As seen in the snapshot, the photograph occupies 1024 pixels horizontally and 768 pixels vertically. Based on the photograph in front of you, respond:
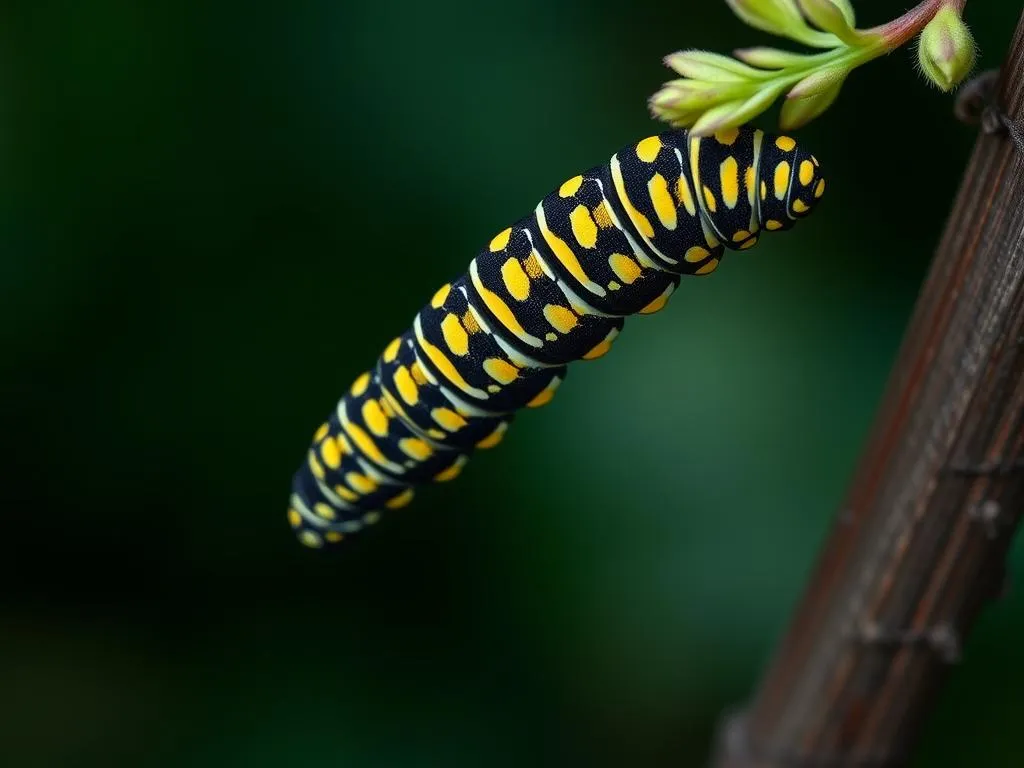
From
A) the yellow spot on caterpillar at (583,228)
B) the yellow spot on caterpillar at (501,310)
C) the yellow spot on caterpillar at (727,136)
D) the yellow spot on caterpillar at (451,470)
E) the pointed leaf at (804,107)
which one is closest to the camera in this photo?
the pointed leaf at (804,107)

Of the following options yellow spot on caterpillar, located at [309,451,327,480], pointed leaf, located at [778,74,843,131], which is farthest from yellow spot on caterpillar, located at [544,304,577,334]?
yellow spot on caterpillar, located at [309,451,327,480]

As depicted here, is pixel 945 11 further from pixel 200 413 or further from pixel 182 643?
A: pixel 182 643

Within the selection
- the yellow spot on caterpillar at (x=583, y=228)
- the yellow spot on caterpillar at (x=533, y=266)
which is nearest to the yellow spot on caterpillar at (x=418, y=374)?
the yellow spot on caterpillar at (x=533, y=266)

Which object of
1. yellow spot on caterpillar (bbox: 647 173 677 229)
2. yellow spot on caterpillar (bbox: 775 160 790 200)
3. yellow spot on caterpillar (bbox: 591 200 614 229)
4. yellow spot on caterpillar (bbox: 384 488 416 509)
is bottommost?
yellow spot on caterpillar (bbox: 384 488 416 509)

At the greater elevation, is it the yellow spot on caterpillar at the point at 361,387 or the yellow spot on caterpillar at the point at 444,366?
the yellow spot on caterpillar at the point at 361,387

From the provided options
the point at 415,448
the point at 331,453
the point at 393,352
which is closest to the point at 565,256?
the point at 393,352

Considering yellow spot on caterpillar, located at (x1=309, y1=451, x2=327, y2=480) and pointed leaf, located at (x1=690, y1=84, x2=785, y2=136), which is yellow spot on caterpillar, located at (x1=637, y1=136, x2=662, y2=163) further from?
yellow spot on caterpillar, located at (x1=309, y1=451, x2=327, y2=480)

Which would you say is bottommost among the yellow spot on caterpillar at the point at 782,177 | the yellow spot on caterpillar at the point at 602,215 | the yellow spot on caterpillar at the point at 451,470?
the yellow spot on caterpillar at the point at 451,470

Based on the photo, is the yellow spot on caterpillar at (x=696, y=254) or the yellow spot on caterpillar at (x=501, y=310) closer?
the yellow spot on caterpillar at (x=696, y=254)

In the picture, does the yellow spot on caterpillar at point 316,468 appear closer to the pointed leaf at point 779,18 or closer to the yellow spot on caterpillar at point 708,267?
the yellow spot on caterpillar at point 708,267
